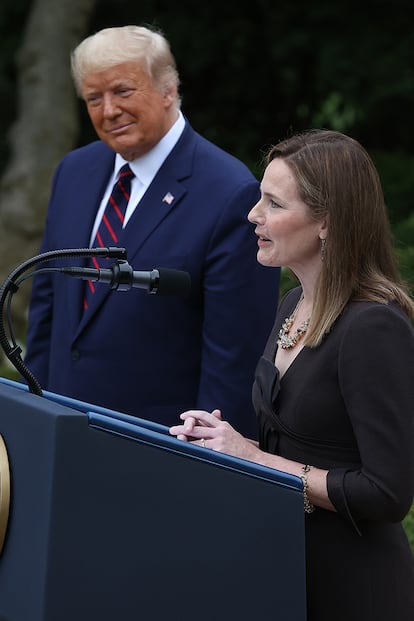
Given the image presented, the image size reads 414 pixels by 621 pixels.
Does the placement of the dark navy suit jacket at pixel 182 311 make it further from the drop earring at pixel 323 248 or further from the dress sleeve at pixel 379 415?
the dress sleeve at pixel 379 415

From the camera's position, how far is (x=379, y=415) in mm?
2092

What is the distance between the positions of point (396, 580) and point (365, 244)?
668mm

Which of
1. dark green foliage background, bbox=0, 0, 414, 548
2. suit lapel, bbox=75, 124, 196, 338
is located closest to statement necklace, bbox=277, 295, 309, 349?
suit lapel, bbox=75, 124, 196, 338

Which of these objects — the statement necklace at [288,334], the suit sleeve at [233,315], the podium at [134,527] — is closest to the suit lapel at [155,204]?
the suit sleeve at [233,315]

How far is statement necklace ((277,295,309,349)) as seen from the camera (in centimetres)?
239

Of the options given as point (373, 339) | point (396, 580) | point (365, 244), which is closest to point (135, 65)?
point (365, 244)

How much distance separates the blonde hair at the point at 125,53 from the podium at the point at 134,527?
173cm

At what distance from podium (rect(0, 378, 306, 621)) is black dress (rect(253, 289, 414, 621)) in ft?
0.65

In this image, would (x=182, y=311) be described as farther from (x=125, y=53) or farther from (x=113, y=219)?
(x=125, y=53)

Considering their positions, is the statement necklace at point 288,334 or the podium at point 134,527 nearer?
the podium at point 134,527

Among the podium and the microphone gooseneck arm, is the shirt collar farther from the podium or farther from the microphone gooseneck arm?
the podium

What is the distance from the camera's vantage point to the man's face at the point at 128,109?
3.44m

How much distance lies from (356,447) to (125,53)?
1.73 meters

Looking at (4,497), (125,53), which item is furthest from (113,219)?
(4,497)
